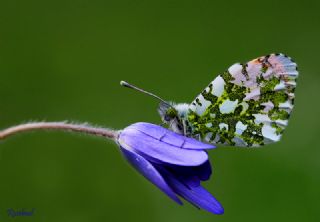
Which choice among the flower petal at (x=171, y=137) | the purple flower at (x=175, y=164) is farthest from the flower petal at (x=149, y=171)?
the flower petal at (x=171, y=137)

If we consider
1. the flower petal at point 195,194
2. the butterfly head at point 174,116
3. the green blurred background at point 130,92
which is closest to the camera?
the flower petal at point 195,194

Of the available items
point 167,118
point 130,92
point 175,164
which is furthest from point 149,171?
point 130,92

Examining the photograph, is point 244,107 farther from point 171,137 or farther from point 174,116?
point 171,137

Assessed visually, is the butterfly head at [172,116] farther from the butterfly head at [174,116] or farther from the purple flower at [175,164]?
the purple flower at [175,164]

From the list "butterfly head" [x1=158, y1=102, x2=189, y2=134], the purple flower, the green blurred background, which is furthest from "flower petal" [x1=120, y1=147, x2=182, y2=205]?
the green blurred background

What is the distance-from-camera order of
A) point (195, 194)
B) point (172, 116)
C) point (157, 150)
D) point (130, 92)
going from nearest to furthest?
1. point (195, 194)
2. point (157, 150)
3. point (172, 116)
4. point (130, 92)

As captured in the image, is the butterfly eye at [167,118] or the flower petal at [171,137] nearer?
the flower petal at [171,137]

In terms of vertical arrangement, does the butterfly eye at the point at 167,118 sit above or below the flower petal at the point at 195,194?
above

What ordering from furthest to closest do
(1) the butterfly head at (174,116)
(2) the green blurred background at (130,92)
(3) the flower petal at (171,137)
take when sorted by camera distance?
(2) the green blurred background at (130,92) < (1) the butterfly head at (174,116) < (3) the flower petal at (171,137)
